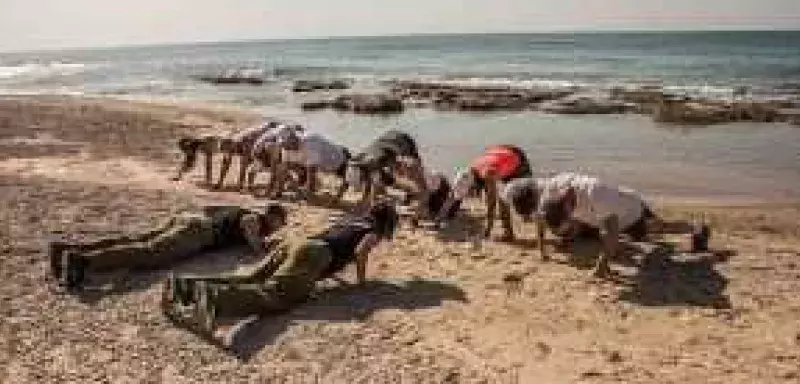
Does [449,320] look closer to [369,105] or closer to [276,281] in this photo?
[276,281]

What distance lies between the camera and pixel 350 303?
9.36 m

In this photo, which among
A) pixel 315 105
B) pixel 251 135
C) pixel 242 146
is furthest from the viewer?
pixel 315 105

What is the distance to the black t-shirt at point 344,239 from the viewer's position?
9547mm

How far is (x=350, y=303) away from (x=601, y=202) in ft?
9.61

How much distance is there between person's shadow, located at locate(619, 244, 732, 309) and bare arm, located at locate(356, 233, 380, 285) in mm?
2554

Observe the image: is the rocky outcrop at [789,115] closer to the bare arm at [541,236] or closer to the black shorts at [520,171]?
the black shorts at [520,171]

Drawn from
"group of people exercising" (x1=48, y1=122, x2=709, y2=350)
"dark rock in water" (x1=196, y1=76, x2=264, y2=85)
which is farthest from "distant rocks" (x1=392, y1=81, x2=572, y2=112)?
"group of people exercising" (x1=48, y1=122, x2=709, y2=350)

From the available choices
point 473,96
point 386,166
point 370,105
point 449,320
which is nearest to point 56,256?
point 449,320

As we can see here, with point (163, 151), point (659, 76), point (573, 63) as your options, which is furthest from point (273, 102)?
point (573, 63)

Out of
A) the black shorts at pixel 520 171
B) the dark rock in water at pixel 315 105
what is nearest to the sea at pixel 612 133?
the dark rock in water at pixel 315 105

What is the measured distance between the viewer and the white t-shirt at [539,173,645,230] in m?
10.2

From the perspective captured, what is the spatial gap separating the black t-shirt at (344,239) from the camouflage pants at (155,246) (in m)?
1.71

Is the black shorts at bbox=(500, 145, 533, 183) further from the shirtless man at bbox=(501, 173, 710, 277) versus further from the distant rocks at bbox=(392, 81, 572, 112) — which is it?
the distant rocks at bbox=(392, 81, 572, 112)

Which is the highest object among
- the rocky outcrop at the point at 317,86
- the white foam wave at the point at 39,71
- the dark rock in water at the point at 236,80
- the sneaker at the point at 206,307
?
the white foam wave at the point at 39,71
